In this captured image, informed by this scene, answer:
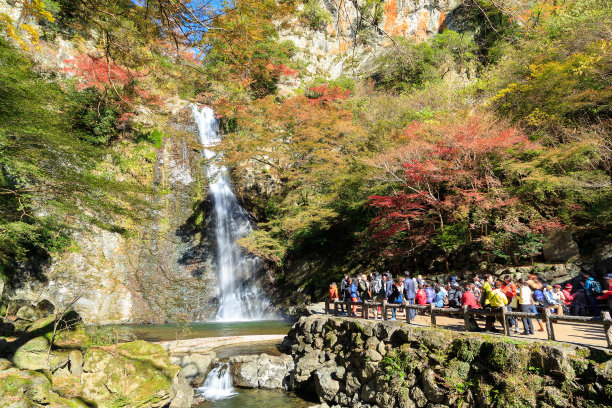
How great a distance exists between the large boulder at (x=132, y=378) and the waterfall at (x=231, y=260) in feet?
34.5

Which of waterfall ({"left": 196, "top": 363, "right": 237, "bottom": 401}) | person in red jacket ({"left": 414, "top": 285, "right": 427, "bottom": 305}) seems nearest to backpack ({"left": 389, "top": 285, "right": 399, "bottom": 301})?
person in red jacket ({"left": 414, "top": 285, "right": 427, "bottom": 305})

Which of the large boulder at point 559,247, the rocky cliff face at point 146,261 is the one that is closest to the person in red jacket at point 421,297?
the large boulder at point 559,247

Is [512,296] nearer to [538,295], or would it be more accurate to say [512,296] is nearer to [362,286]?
[538,295]

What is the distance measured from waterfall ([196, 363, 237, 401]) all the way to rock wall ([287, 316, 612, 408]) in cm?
179

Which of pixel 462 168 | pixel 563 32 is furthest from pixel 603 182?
pixel 563 32

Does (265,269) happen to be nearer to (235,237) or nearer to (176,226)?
(235,237)

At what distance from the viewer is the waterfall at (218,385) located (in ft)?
26.9

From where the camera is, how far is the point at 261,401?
25.5ft

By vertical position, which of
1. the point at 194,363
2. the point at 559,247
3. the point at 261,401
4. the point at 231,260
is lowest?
the point at 261,401

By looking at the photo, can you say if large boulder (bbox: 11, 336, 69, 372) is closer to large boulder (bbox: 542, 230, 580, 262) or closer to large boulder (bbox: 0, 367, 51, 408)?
large boulder (bbox: 0, 367, 51, 408)

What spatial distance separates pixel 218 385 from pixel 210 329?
245 inches

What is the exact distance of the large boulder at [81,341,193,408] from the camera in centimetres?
589

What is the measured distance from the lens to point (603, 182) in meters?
9.32

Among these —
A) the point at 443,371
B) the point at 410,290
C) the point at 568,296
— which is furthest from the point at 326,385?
the point at 568,296
